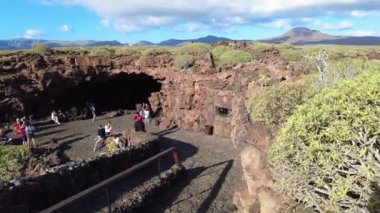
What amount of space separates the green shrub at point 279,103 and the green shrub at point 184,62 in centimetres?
1914

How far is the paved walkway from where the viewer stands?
16172 millimetres

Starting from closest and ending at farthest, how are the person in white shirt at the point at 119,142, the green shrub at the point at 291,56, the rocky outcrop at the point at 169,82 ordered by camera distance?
the person in white shirt at the point at 119,142, the rocky outcrop at the point at 169,82, the green shrub at the point at 291,56

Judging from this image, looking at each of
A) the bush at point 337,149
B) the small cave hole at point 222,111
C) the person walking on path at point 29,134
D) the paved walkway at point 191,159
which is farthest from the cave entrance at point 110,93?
the bush at point 337,149

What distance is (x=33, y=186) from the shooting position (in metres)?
13.8

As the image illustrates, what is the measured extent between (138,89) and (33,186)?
1286 inches

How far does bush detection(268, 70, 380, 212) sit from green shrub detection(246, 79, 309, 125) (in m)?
4.43

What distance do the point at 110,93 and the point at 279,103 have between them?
1245 inches

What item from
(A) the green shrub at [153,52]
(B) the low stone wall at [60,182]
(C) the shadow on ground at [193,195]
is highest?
(A) the green shrub at [153,52]

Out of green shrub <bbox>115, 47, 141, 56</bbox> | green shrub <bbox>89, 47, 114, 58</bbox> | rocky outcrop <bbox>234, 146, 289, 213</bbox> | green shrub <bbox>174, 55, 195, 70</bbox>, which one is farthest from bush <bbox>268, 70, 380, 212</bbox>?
green shrub <bbox>115, 47, 141, 56</bbox>

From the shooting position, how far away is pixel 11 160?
69.8 feet

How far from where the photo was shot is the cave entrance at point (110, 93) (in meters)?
39.2

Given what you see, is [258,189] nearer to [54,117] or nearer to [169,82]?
[169,82]

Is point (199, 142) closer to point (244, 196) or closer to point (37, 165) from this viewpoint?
point (37, 165)

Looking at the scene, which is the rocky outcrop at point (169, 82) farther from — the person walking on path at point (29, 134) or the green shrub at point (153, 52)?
the person walking on path at point (29, 134)
